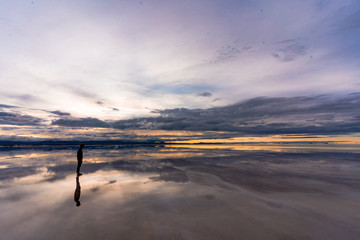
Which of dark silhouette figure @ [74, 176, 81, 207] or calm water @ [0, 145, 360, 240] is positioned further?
dark silhouette figure @ [74, 176, 81, 207]

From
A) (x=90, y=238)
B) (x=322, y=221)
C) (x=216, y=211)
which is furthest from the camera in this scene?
(x=216, y=211)

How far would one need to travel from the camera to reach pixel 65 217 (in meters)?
6.38

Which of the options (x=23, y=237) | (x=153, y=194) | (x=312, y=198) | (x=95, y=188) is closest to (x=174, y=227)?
(x=153, y=194)

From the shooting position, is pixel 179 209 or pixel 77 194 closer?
pixel 179 209

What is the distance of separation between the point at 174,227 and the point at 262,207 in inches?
160

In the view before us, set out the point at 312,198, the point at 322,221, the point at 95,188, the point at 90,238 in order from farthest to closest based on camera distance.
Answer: the point at 95,188 → the point at 312,198 → the point at 322,221 → the point at 90,238

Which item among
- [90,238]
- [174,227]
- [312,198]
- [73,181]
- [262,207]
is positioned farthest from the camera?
[73,181]

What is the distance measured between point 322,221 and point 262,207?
1978 mm

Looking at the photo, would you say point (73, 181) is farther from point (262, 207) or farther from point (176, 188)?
point (262, 207)

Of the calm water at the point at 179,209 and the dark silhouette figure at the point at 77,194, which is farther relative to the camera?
the dark silhouette figure at the point at 77,194

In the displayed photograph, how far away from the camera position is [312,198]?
8.66 meters

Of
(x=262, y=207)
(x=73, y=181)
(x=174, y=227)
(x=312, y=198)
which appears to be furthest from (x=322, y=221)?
(x=73, y=181)

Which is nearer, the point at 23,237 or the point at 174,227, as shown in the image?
the point at 23,237

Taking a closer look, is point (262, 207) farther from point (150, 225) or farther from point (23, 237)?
point (23, 237)
